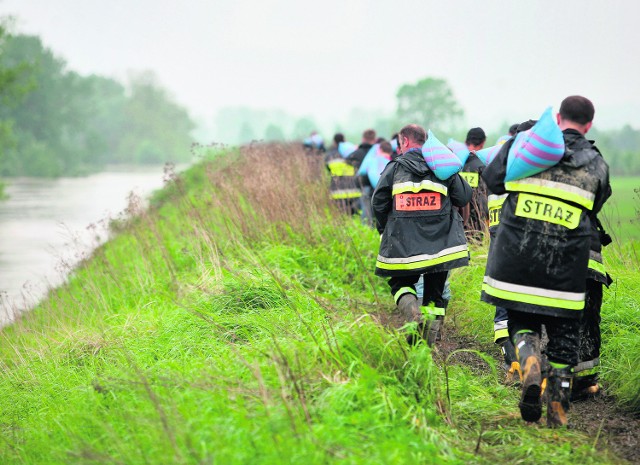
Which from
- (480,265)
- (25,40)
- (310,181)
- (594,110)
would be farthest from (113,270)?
(25,40)

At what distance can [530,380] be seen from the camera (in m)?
3.70

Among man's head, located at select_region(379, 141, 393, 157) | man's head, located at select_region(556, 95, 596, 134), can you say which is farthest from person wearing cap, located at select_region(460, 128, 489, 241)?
man's head, located at select_region(379, 141, 393, 157)

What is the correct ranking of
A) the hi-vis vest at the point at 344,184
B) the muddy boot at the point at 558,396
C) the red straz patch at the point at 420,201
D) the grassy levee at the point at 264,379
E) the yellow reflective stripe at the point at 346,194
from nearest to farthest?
the grassy levee at the point at 264,379, the muddy boot at the point at 558,396, the red straz patch at the point at 420,201, the yellow reflective stripe at the point at 346,194, the hi-vis vest at the point at 344,184

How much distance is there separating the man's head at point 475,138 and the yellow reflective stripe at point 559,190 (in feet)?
9.91

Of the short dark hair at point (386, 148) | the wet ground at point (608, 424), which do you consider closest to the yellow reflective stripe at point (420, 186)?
the wet ground at point (608, 424)

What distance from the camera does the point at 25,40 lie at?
231 feet

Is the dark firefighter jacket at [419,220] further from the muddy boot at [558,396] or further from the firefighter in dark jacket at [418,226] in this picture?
the muddy boot at [558,396]

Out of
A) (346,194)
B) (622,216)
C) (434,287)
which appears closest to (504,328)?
(434,287)

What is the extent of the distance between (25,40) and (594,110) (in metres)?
76.9

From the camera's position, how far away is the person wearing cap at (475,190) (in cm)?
682

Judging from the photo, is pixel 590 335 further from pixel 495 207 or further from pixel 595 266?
pixel 495 207

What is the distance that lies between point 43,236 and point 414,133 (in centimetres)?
1618

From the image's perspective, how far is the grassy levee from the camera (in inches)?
123

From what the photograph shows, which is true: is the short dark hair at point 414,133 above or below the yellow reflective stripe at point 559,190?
above
